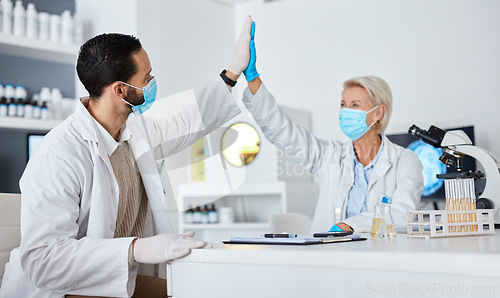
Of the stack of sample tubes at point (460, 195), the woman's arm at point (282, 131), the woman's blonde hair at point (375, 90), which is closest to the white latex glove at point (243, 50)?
the woman's arm at point (282, 131)

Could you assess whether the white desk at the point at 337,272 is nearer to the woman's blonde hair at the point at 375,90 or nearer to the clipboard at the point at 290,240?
the clipboard at the point at 290,240

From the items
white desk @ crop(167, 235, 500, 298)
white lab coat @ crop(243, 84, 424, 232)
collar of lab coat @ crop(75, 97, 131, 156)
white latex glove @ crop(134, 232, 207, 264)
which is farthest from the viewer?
white lab coat @ crop(243, 84, 424, 232)

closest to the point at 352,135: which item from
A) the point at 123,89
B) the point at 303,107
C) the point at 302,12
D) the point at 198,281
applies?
the point at 123,89

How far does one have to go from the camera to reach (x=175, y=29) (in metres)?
4.27

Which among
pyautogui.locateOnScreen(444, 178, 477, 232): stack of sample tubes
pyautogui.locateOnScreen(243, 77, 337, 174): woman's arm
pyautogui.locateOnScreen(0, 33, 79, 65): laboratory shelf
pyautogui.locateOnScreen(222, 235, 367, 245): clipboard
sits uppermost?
pyautogui.locateOnScreen(0, 33, 79, 65): laboratory shelf

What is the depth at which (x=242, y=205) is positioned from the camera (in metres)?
4.21

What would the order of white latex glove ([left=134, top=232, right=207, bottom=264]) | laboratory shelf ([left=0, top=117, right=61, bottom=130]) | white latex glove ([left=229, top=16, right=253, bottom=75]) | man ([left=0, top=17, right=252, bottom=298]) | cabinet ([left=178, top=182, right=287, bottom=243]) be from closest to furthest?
white latex glove ([left=134, top=232, right=207, bottom=264]), man ([left=0, top=17, right=252, bottom=298]), white latex glove ([left=229, top=16, right=253, bottom=75]), laboratory shelf ([left=0, top=117, right=61, bottom=130]), cabinet ([left=178, top=182, right=287, bottom=243])

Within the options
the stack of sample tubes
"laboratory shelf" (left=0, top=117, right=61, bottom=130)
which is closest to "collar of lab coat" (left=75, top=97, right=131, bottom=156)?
the stack of sample tubes

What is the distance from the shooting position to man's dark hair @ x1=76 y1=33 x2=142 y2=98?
64.6 inches

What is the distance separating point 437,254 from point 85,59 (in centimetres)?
120

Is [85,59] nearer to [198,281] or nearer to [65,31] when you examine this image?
[198,281]

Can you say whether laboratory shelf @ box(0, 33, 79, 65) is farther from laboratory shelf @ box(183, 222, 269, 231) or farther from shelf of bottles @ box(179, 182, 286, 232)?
laboratory shelf @ box(183, 222, 269, 231)

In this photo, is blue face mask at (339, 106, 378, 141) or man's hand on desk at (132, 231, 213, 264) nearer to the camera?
man's hand on desk at (132, 231, 213, 264)

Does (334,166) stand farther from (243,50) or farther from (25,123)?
(25,123)
